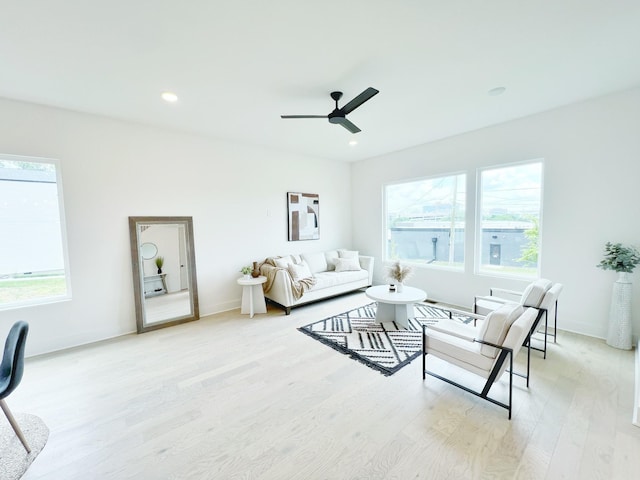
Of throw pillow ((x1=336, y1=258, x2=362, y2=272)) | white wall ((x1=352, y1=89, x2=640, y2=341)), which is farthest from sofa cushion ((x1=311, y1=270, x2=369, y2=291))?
white wall ((x1=352, y1=89, x2=640, y2=341))

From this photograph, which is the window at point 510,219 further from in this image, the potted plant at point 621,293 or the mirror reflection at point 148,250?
the mirror reflection at point 148,250

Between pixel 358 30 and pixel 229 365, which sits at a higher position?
pixel 358 30

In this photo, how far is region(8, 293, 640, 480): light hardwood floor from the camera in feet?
5.13

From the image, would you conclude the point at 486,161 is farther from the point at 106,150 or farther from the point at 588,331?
the point at 106,150

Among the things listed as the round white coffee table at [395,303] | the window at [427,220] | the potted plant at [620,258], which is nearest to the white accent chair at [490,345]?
the round white coffee table at [395,303]

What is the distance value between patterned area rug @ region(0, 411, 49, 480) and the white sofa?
272 centimetres

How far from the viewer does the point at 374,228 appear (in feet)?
19.1

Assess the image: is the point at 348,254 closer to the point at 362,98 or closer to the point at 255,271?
the point at 255,271

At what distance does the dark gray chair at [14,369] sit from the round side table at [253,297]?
248cm

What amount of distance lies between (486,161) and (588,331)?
260cm

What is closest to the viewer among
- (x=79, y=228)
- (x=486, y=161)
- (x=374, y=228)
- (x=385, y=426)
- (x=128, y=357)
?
(x=385, y=426)

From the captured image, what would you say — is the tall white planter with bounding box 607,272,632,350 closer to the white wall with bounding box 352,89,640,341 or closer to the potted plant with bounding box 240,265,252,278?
the white wall with bounding box 352,89,640,341

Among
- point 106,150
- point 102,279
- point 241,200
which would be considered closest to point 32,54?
point 106,150

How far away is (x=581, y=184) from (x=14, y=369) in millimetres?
5644
